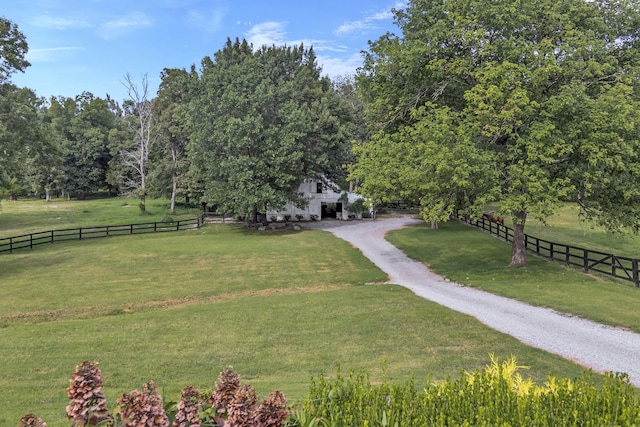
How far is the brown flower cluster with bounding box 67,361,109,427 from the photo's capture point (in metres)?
3.47

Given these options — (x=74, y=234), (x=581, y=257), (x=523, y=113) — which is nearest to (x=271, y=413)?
(x=523, y=113)

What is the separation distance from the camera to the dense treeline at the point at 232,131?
79.0 ft

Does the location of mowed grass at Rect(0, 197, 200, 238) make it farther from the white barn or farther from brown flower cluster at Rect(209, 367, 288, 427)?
brown flower cluster at Rect(209, 367, 288, 427)

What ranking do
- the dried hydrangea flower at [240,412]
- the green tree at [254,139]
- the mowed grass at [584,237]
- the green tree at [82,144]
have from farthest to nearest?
the green tree at [82,144], the green tree at [254,139], the mowed grass at [584,237], the dried hydrangea flower at [240,412]

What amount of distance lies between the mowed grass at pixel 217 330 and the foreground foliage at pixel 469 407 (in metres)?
0.82

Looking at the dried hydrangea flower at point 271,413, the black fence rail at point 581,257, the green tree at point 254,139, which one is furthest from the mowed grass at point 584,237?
the dried hydrangea flower at point 271,413

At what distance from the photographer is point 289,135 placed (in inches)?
1409

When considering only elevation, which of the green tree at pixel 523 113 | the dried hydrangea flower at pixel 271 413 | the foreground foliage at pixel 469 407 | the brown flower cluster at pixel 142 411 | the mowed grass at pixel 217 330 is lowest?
the mowed grass at pixel 217 330

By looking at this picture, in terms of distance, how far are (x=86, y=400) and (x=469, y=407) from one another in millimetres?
3427

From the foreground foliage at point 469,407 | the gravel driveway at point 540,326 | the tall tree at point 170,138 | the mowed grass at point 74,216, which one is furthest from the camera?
the tall tree at point 170,138

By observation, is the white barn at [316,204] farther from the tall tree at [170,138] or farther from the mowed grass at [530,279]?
the mowed grass at [530,279]

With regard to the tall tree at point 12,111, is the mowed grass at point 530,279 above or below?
below

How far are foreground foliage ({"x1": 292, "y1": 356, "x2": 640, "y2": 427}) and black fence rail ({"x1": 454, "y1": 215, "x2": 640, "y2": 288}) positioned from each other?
15.7 meters

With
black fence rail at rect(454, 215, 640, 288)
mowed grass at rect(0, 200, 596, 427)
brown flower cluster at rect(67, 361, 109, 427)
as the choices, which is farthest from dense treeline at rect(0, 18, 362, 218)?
brown flower cluster at rect(67, 361, 109, 427)
